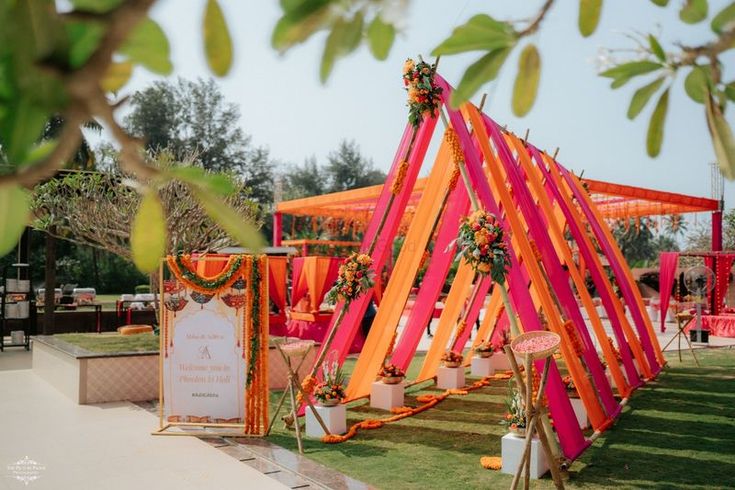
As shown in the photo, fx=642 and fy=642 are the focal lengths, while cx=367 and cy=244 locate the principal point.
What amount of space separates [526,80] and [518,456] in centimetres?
392

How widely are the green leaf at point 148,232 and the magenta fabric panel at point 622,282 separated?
7.92 meters

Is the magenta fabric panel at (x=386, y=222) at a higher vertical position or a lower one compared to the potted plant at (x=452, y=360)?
higher

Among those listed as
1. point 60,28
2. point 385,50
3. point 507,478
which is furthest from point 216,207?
point 507,478

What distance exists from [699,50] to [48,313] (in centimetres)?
1156

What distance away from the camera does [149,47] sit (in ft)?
1.62

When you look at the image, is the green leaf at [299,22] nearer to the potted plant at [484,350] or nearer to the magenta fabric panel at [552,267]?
the magenta fabric panel at [552,267]

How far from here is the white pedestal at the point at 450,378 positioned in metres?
7.29

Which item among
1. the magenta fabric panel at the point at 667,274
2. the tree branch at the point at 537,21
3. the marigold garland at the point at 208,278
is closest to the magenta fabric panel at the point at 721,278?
the magenta fabric panel at the point at 667,274

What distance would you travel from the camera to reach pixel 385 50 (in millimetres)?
709

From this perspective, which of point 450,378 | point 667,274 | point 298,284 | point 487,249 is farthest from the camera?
point 667,274

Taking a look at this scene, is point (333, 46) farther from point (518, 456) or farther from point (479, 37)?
point (518, 456)

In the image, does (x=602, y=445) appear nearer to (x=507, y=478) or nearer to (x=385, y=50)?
(x=507, y=478)

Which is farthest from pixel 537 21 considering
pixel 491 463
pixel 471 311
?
pixel 471 311

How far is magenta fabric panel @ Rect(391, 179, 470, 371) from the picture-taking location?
6.27 m
